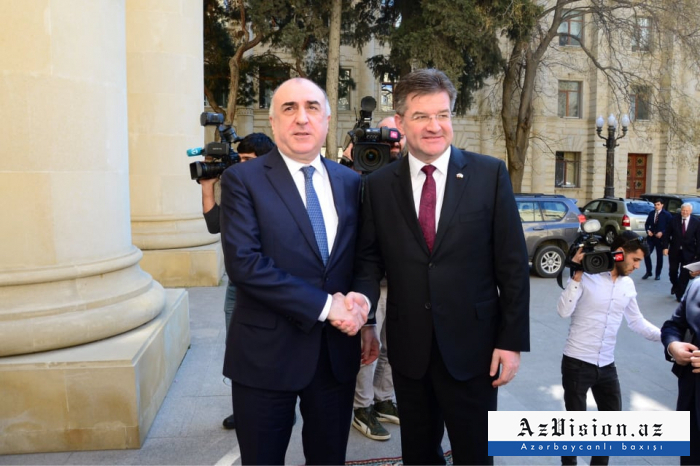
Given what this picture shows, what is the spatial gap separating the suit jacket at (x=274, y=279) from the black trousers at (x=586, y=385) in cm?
189

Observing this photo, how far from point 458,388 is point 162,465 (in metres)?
2.14

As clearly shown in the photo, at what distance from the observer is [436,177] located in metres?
2.73

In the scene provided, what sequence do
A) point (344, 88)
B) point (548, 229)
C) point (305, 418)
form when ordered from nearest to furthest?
point (305, 418) → point (548, 229) → point (344, 88)

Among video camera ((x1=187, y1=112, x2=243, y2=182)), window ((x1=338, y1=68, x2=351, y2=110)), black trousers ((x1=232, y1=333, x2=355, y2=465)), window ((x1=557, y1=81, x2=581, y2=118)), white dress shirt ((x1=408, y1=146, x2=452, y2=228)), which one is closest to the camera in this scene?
black trousers ((x1=232, y1=333, x2=355, y2=465))

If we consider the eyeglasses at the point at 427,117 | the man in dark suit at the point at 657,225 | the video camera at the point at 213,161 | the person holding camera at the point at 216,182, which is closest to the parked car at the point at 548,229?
the man in dark suit at the point at 657,225

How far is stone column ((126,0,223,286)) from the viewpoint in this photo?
8.54 meters

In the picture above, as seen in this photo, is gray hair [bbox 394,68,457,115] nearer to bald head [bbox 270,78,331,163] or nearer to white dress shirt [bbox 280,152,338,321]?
bald head [bbox 270,78,331,163]

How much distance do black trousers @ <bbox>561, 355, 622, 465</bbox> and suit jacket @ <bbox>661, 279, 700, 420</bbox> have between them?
595mm

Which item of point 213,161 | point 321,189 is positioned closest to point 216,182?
point 213,161

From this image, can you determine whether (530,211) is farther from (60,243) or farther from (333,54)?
(60,243)

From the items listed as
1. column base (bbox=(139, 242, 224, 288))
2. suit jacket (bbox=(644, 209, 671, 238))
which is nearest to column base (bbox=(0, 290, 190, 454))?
column base (bbox=(139, 242, 224, 288))

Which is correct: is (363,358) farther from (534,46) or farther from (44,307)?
(534,46)

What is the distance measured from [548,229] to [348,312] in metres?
11.7

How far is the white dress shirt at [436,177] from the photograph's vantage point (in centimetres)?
270
